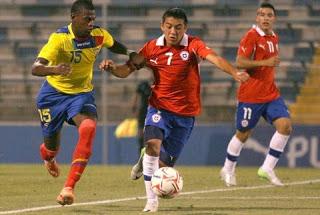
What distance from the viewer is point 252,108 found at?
14.1m

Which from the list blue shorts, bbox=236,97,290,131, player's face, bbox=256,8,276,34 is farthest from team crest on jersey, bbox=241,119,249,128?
player's face, bbox=256,8,276,34

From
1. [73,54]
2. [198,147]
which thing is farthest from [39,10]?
[73,54]

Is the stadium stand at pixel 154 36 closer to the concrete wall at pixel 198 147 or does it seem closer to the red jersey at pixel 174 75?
the concrete wall at pixel 198 147

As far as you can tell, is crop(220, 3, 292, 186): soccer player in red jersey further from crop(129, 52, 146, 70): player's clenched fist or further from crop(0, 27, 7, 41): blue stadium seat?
crop(0, 27, 7, 41): blue stadium seat

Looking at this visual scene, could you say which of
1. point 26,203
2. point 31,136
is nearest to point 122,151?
point 31,136

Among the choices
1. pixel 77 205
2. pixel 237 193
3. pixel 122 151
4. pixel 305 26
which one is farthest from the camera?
pixel 305 26

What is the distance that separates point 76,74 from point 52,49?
0.52 m

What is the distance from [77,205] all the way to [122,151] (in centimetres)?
943

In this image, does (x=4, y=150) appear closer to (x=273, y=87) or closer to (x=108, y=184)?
(x=108, y=184)

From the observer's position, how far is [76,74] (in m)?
10.6

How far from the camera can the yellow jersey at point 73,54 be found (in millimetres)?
10318

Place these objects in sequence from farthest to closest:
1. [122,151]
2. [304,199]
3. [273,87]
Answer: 1. [122,151]
2. [273,87]
3. [304,199]

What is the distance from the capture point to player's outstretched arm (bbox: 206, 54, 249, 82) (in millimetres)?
8868

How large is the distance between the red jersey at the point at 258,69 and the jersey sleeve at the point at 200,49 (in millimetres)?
3475
